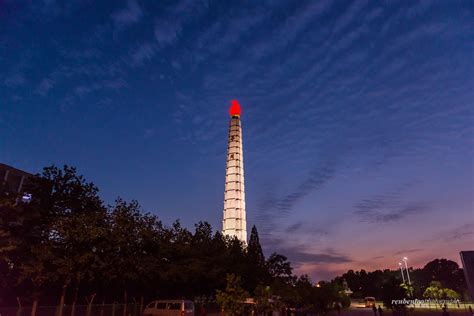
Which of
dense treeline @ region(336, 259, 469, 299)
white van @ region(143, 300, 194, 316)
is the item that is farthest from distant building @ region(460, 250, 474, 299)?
dense treeline @ region(336, 259, 469, 299)

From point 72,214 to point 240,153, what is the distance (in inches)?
2506

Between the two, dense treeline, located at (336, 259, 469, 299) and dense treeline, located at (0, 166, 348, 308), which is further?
dense treeline, located at (336, 259, 469, 299)

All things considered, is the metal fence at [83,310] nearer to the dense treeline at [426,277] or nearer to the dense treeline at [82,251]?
the dense treeline at [82,251]

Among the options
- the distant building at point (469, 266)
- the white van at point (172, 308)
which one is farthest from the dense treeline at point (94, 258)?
the distant building at point (469, 266)

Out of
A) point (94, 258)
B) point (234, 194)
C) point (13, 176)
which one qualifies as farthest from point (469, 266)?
point (13, 176)

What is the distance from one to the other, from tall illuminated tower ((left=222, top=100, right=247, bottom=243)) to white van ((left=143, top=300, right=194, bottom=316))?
54.0 metres

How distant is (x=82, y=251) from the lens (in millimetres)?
25297

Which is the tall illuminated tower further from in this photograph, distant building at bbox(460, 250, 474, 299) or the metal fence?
the metal fence

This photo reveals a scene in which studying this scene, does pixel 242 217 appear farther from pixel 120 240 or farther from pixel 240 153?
pixel 120 240

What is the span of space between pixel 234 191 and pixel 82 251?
5983cm

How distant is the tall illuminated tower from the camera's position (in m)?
82.6

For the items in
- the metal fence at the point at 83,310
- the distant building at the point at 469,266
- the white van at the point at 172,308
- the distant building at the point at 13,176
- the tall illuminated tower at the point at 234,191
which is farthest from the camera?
the tall illuminated tower at the point at 234,191

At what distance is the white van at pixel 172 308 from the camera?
25070 millimetres

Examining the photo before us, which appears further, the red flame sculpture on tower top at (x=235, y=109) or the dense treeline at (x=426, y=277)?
the dense treeline at (x=426, y=277)
